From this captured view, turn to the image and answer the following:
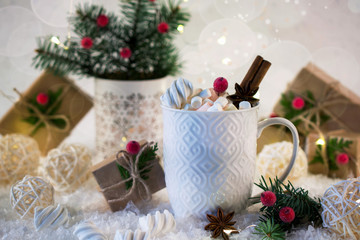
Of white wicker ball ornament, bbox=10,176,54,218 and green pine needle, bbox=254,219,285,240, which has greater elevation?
white wicker ball ornament, bbox=10,176,54,218

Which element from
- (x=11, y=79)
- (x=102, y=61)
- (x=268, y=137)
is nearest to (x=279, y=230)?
(x=268, y=137)

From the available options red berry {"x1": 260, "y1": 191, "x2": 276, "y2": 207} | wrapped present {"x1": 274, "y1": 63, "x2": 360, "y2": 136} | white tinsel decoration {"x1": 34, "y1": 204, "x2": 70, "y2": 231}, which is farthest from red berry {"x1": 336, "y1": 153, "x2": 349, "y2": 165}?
white tinsel decoration {"x1": 34, "y1": 204, "x2": 70, "y2": 231}

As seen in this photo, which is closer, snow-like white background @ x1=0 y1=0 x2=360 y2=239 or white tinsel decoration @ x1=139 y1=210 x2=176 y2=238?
white tinsel decoration @ x1=139 y1=210 x2=176 y2=238

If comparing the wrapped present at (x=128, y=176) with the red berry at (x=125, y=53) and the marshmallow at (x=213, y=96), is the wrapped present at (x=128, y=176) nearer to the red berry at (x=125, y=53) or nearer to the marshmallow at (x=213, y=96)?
the marshmallow at (x=213, y=96)

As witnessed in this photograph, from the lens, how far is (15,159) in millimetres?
1037

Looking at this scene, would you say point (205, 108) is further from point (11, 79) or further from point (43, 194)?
point (11, 79)

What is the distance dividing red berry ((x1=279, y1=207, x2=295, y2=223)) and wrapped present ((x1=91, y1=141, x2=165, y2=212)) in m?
0.30

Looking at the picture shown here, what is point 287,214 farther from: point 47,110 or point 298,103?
point 47,110

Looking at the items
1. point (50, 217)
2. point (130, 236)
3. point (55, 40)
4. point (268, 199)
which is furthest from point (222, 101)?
point (55, 40)

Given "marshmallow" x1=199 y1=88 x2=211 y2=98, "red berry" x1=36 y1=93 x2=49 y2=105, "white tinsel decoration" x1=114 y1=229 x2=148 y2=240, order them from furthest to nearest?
"red berry" x1=36 y1=93 x2=49 y2=105
"marshmallow" x1=199 y1=88 x2=211 y2=98
"white tinsel decoration" x1=114 y1=229 x2=148 y2=240

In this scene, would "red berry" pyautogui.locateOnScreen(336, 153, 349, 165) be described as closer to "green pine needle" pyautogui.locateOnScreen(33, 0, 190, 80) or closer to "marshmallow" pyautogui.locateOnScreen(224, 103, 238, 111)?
"marshmallow" pyautogui.locateOnScreen(224, 103, 238, 111)

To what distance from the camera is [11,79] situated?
1.53 metres

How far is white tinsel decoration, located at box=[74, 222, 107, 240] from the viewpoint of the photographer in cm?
71

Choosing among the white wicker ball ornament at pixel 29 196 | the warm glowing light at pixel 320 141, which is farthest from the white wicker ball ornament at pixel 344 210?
the white wicker ball ornament at pixel 29 196
